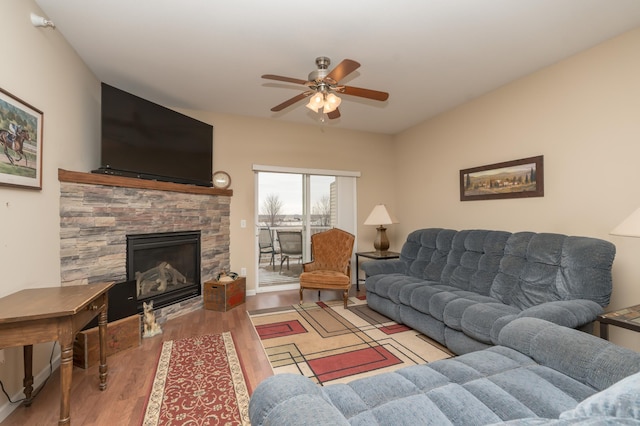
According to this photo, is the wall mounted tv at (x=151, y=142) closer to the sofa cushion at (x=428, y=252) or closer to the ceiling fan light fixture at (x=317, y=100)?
the ceiling fan light fixture at (x=317, y=100)

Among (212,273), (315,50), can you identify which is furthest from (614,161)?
(212,273)

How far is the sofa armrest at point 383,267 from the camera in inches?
140

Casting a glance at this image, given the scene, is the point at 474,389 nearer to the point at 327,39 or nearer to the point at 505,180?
the point at 327,39

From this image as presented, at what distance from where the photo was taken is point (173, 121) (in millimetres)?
3404

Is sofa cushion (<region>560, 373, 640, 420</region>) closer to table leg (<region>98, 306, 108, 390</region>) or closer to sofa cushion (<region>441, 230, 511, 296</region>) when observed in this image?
→ sofa cushion (<region>441, 230, 511, 296</region>)

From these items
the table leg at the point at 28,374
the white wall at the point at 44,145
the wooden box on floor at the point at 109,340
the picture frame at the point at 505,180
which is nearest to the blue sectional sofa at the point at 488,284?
the picture frame at the point at 505,180

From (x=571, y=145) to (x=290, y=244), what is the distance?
3.74 metres

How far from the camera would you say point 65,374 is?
4.88ft

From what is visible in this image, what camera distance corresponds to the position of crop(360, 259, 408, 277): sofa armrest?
3.57 metres

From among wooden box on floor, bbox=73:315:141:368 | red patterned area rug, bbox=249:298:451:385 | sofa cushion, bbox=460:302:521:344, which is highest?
sofa cushion, bbox=460:302:521:344

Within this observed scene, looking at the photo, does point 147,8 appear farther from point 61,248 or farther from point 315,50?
point 61,248

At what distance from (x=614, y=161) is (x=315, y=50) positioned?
107 inches

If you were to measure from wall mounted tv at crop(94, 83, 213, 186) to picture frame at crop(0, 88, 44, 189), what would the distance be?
2.42 feet

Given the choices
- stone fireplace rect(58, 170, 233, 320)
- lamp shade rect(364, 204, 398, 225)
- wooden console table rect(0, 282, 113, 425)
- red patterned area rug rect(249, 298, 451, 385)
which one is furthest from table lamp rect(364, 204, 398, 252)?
wooden console table rect(0, 282, 113, 425)
